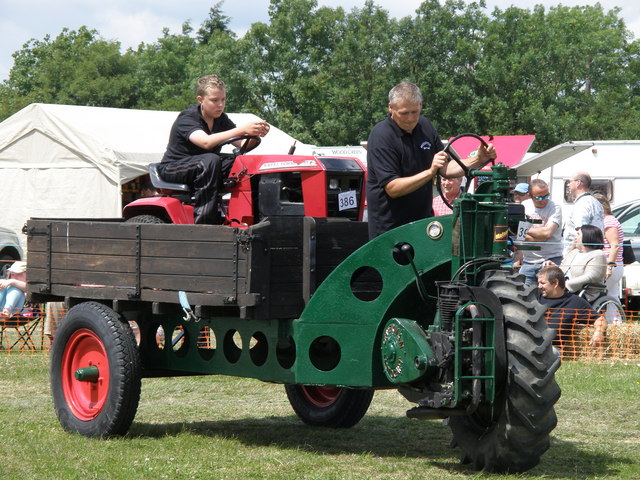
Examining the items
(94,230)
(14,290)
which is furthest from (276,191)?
(14,290)

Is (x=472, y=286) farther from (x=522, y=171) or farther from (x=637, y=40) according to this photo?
(x=637, y=40)

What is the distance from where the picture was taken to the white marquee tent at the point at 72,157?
57.3 ft

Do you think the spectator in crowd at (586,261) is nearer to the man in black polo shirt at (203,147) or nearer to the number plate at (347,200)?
the number plate at (347,200)

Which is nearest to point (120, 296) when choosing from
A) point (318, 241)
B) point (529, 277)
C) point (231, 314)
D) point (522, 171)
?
point (231, 314)

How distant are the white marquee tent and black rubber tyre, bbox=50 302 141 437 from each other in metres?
10.3

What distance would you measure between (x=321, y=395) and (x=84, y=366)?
1.72m

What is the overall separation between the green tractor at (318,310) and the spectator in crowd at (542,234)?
16.8 ft

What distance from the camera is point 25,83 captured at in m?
63.3

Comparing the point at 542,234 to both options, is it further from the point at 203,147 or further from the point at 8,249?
the point at 8,249

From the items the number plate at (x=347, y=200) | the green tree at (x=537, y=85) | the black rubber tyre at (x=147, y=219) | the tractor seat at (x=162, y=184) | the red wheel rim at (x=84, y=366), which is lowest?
the red wheel rim at (x=84, y=366)

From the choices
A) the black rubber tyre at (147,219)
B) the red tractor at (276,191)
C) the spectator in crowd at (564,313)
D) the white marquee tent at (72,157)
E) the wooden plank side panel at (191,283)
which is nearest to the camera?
the wooden plank side panel at (191,283)

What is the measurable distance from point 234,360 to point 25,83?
6029cm

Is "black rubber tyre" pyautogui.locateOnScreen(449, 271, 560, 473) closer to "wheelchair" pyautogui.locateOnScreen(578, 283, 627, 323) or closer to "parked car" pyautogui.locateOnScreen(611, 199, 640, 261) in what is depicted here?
"wheelchair" pyautogui.locateOnScreen(578, 283, 627, 323)

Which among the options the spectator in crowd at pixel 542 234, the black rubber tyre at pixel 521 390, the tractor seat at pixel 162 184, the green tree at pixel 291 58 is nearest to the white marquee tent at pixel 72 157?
the spectator in crowd at pixel 542 234
